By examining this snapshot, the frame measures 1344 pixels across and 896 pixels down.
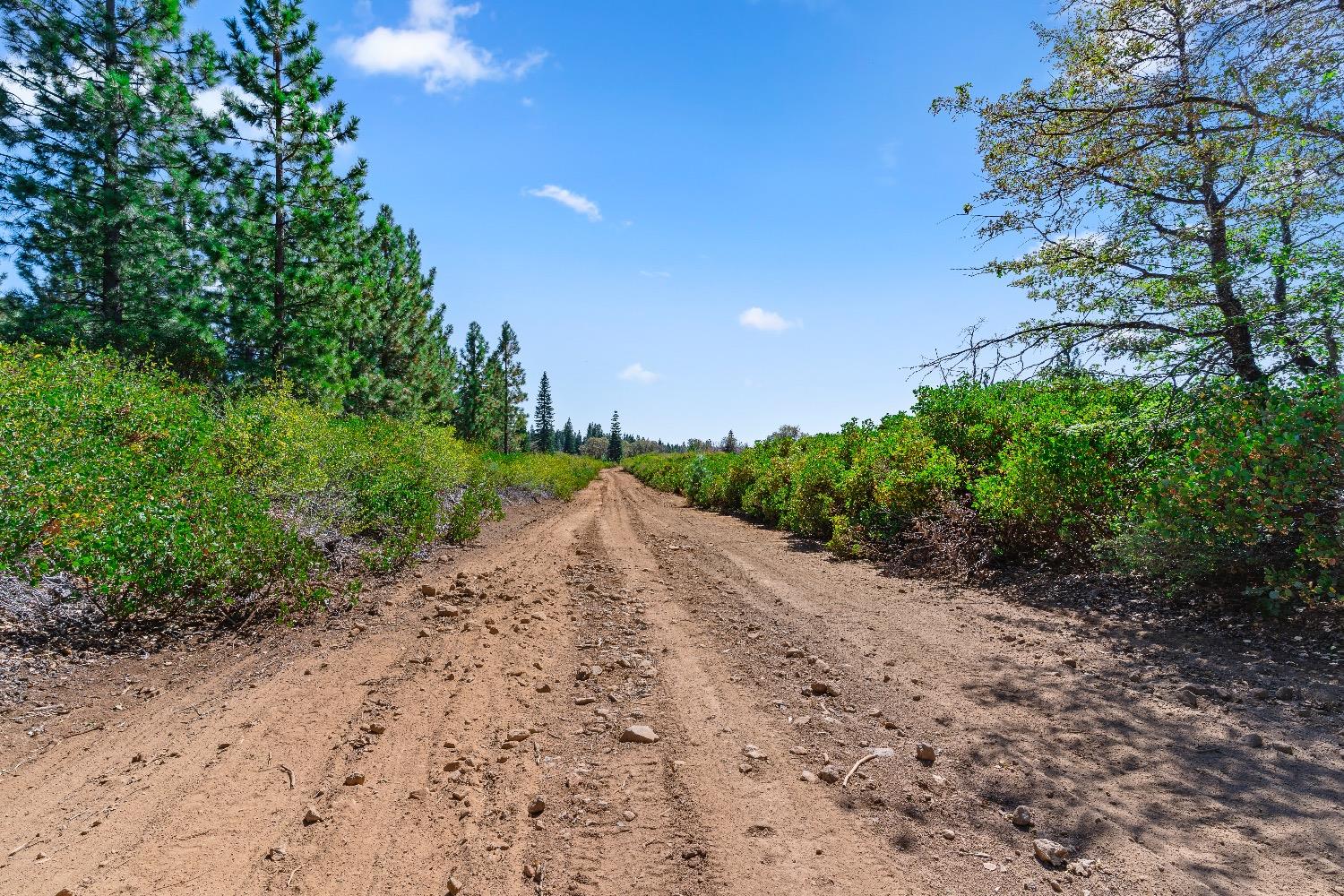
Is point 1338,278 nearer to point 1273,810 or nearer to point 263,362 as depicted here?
point 1273,810

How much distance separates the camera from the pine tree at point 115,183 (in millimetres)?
10812

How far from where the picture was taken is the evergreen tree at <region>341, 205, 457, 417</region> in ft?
49.2

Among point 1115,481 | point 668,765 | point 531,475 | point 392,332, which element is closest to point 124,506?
point 668,765

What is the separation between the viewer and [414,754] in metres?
2.80

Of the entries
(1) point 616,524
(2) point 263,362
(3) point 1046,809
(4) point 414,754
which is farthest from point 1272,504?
(2) point 263,362

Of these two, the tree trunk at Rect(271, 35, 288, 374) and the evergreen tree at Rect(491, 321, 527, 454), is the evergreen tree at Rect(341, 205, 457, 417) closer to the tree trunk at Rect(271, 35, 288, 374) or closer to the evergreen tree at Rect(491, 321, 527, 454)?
the tree trunk at Rect(271, 35, 288, 374)

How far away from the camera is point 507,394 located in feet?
156

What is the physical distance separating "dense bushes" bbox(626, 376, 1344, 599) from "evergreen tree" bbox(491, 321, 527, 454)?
125 ft

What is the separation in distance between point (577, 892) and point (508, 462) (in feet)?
68.3

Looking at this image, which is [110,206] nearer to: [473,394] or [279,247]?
[279,247]

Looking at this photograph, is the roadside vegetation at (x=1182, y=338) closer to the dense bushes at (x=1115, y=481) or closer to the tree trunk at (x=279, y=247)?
the dense bushes at (x=1115, y=481)

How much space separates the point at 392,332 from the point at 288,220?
31.8 feet

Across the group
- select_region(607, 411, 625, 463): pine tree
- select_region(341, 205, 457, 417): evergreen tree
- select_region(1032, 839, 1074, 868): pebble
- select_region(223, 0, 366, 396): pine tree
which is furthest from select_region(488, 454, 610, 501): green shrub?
select_region(607, 411, 625, 463): pine tree

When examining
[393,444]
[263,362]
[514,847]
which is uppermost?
[263,362]
